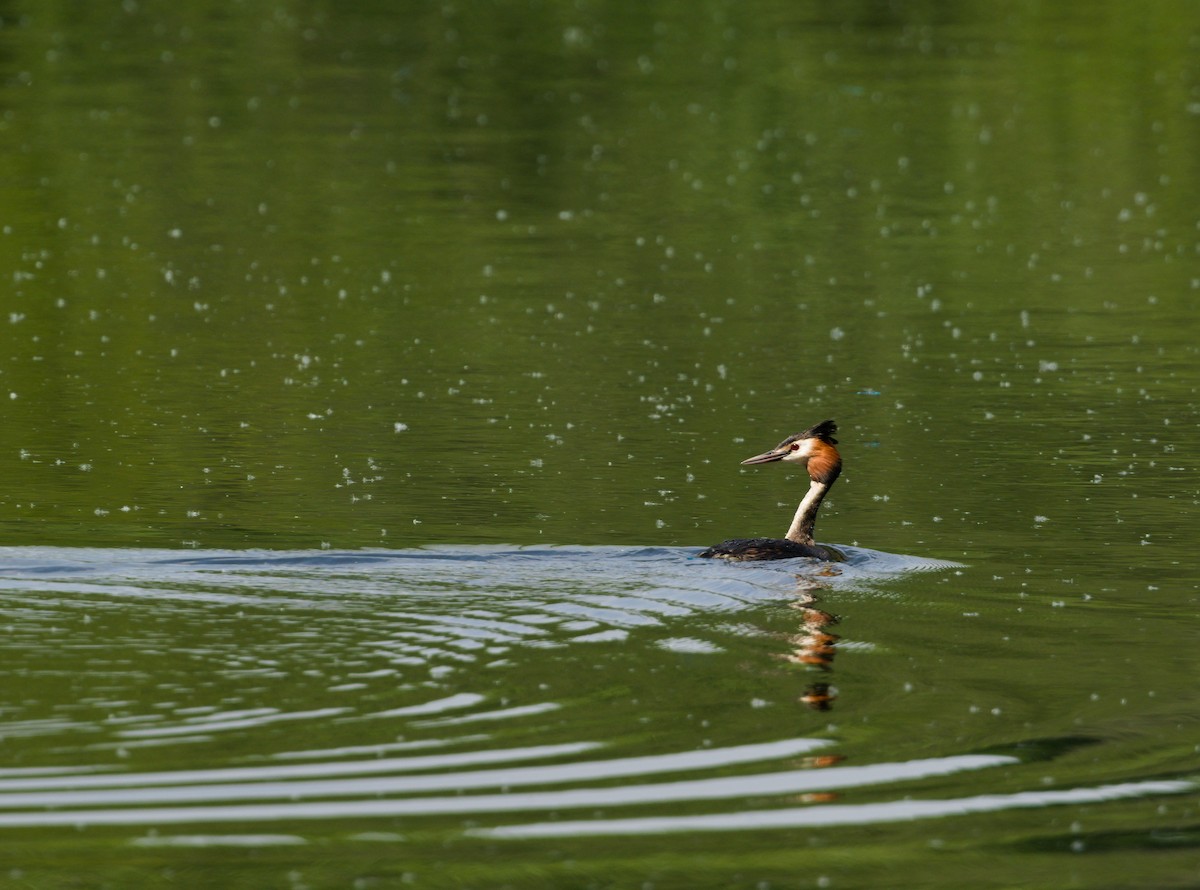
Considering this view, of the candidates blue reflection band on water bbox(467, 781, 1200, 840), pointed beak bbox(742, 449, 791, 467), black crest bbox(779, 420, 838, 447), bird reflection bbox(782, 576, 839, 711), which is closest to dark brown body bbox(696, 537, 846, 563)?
bird reflection bbox(782, 576, 839, 711)

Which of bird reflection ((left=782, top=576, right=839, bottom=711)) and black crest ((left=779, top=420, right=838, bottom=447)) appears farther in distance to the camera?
black crest ((left=779, top=420, right=838, bottom=447))

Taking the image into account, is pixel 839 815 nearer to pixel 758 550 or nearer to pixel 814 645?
pixel 814 645

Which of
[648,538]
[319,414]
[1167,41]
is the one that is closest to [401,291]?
[319,414]

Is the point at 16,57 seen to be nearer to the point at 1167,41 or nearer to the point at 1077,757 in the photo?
the point at 1167,41

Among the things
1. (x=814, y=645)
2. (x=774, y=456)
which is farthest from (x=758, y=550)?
(x=814, y=645)

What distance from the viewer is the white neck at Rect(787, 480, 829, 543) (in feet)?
40.2

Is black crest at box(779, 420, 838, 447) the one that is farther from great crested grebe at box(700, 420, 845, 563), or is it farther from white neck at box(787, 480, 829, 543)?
white neck at box(787, 480, 829, 543)

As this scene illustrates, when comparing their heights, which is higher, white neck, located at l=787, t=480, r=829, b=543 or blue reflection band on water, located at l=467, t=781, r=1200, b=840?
white neck, located at l=787, t=480, r=829, b=543

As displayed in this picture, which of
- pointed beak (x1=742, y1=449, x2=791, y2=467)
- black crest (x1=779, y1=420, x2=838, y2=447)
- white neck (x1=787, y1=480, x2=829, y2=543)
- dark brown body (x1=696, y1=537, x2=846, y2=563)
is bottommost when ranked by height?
dark brown body (x1=696, y1=537, x2=846, y2=563)

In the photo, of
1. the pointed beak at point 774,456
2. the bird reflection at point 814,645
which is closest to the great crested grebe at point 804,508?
the pointed beak at point 774,456

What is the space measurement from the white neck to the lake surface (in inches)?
15.0

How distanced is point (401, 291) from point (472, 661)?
12.0 m

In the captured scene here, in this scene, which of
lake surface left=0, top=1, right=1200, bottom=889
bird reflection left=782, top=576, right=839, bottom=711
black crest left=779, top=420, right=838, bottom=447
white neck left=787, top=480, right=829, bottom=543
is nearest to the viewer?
lake surface left=0, top=1, right=1200, bottom=889

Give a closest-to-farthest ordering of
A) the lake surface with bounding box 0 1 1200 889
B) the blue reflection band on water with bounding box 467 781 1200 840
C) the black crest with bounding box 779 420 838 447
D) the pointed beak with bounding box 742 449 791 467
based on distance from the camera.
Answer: the blue reflection band on water with bounding box 467 781 1200 840
the lake surface with bounding box 0 1 1200 889
the black crest with bounding box 779 420 838 447
the pointed beak with bounding box 742 449 791 467
